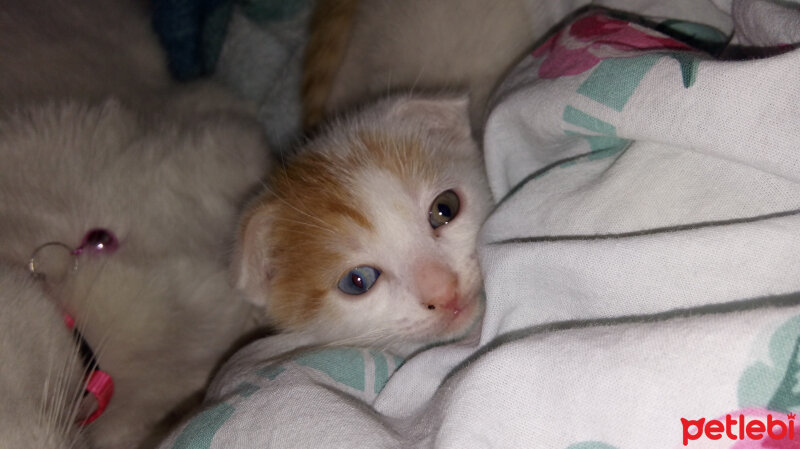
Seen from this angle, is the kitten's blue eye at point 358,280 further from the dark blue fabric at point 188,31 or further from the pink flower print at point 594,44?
the dark blue fabric at point 188,31

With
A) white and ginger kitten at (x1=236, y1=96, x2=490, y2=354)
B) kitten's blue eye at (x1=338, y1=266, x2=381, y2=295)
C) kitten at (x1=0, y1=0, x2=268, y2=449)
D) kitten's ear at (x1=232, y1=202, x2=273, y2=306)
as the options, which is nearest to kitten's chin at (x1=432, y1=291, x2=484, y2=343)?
white and ginger kitten at (x1=236, y1=96, x2=490, y2=354)

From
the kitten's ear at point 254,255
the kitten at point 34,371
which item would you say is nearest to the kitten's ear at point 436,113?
the kitten's ear at point 254,255

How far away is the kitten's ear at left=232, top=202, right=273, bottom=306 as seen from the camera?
1.26 meters

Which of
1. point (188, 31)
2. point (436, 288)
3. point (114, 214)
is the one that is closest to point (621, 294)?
point (436, 288)

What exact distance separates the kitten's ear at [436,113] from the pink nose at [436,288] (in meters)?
0.38

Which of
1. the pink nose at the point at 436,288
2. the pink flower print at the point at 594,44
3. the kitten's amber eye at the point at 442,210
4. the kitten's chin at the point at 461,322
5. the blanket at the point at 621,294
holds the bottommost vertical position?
the kitten's chin at the point at 461,322

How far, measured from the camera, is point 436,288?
112cm

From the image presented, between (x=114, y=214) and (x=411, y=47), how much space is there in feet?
2.65

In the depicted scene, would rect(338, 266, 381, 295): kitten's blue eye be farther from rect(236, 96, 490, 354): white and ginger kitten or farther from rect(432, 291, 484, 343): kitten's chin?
rect(432, 291, 484, 343): kitten's chin

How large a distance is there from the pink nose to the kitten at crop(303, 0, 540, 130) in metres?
0.60

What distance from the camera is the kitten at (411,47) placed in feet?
5.17

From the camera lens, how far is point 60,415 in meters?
1.03

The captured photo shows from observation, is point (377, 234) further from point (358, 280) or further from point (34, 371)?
point (34, 371)

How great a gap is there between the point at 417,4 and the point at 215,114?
2.05ft
